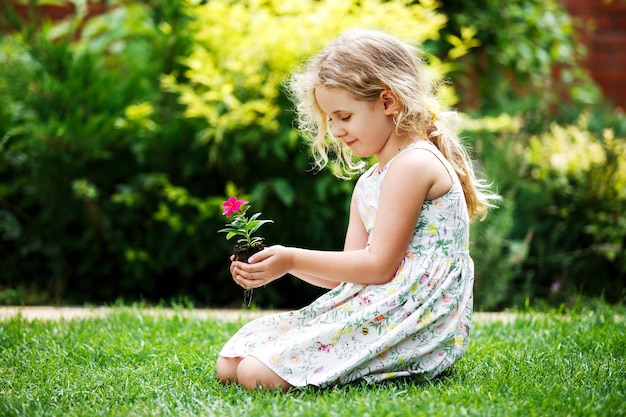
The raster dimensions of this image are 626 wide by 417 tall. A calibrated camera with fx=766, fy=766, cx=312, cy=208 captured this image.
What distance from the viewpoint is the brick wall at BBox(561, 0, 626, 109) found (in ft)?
25.3

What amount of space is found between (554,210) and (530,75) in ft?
6.82

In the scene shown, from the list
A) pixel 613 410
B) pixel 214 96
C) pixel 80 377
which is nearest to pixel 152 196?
pixel 214 96

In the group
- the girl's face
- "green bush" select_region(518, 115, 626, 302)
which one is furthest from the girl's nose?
"green bush" select_region(518, 115, 626, 302)

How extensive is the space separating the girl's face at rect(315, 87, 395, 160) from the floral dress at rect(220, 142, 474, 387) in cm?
12

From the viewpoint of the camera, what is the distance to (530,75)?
6746 millimetres

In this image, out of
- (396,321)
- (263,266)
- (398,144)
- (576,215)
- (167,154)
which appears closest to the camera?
(263,266)

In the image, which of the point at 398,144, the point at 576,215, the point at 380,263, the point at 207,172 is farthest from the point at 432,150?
the point at 576,215

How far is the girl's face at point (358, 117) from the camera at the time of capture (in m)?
2.59

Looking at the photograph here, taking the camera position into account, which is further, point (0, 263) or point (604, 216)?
point (0, 263)

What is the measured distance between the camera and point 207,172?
194 inches

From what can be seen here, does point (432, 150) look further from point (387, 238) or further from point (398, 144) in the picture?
point (387, 238)

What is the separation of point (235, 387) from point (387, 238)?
2.29ft

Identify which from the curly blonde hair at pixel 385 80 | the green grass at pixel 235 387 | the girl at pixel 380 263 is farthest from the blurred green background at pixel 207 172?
the girl at pixel 380 263

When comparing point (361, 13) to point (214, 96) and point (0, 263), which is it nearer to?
point (214, 96)
